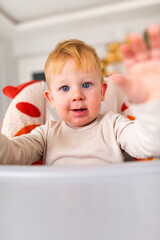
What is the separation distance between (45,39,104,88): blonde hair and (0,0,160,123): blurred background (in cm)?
207

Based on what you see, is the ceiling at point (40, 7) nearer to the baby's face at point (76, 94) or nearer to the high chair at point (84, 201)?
the baby's face at point (76, 94)

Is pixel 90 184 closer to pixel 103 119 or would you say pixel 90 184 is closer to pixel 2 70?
pixel 103 119

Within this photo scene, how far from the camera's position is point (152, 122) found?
32 cm

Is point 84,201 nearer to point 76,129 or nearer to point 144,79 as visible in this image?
point 144,79

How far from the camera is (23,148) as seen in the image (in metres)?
0.49

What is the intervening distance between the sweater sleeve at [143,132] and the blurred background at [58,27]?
219 cm

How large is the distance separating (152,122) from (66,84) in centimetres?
23

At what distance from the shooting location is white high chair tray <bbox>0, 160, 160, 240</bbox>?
26 centimetres

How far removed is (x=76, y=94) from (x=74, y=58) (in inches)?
3.0

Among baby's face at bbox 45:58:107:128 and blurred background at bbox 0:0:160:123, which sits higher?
blurred background at bbox 0:0:160:123

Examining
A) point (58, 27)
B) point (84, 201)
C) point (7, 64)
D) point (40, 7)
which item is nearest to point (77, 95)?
point (84, 201)

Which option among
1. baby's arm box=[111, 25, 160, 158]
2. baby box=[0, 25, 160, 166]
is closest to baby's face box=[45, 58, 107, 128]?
baby box=[0, 25, 160, 166]

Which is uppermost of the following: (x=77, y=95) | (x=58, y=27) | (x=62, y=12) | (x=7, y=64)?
(x=62, y=12)

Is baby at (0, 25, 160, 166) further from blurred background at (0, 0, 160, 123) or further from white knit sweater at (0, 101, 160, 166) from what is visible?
blurred background at (0, 0, 160, 123)
